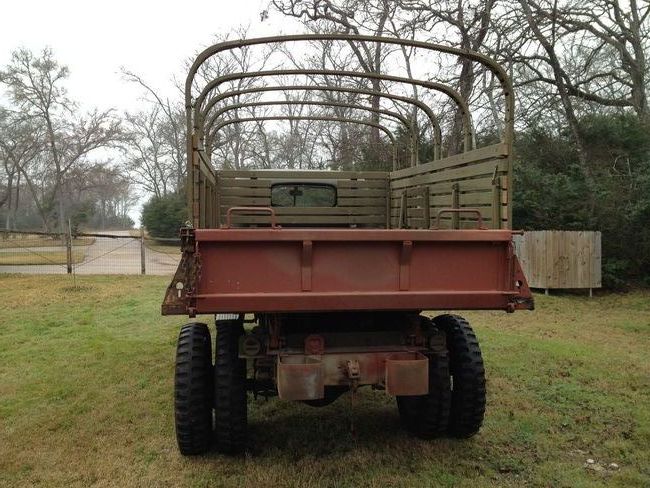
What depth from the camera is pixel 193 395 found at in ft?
11.5

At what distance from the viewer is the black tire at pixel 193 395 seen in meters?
3.49

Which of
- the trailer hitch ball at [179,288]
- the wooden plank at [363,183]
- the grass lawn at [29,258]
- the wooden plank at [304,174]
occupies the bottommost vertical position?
the grass lawn at [29,258]

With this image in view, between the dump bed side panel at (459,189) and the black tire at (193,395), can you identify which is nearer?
the black tire at (193,395)

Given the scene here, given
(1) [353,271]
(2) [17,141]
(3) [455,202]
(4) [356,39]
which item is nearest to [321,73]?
(4) [356,39]

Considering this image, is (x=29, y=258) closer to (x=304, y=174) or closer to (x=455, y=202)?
(x=304, y=174)

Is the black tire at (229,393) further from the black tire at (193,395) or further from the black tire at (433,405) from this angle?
the black tire at (433,405)

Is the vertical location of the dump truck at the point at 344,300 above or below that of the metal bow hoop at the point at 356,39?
below

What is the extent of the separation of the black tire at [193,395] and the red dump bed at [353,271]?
Result: 758mm

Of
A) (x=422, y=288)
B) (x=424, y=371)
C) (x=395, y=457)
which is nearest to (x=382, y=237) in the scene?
(x=422, y=288)

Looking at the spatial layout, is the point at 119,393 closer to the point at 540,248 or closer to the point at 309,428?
the point at 309,428

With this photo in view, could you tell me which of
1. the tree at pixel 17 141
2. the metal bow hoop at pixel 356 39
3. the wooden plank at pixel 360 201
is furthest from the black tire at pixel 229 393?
the tree at pixel 17 141

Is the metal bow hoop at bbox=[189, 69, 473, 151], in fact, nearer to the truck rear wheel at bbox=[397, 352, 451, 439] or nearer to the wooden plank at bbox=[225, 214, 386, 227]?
the wooden plank at bbox=[225, 214, 386, 227]

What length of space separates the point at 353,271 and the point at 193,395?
1.26 meters

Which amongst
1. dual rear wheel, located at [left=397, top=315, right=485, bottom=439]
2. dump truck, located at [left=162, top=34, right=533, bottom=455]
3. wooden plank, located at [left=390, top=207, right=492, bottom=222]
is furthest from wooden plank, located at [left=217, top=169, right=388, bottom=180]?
dual rear wheel, located at [left=397, top=315, right=485, bottom=439]
